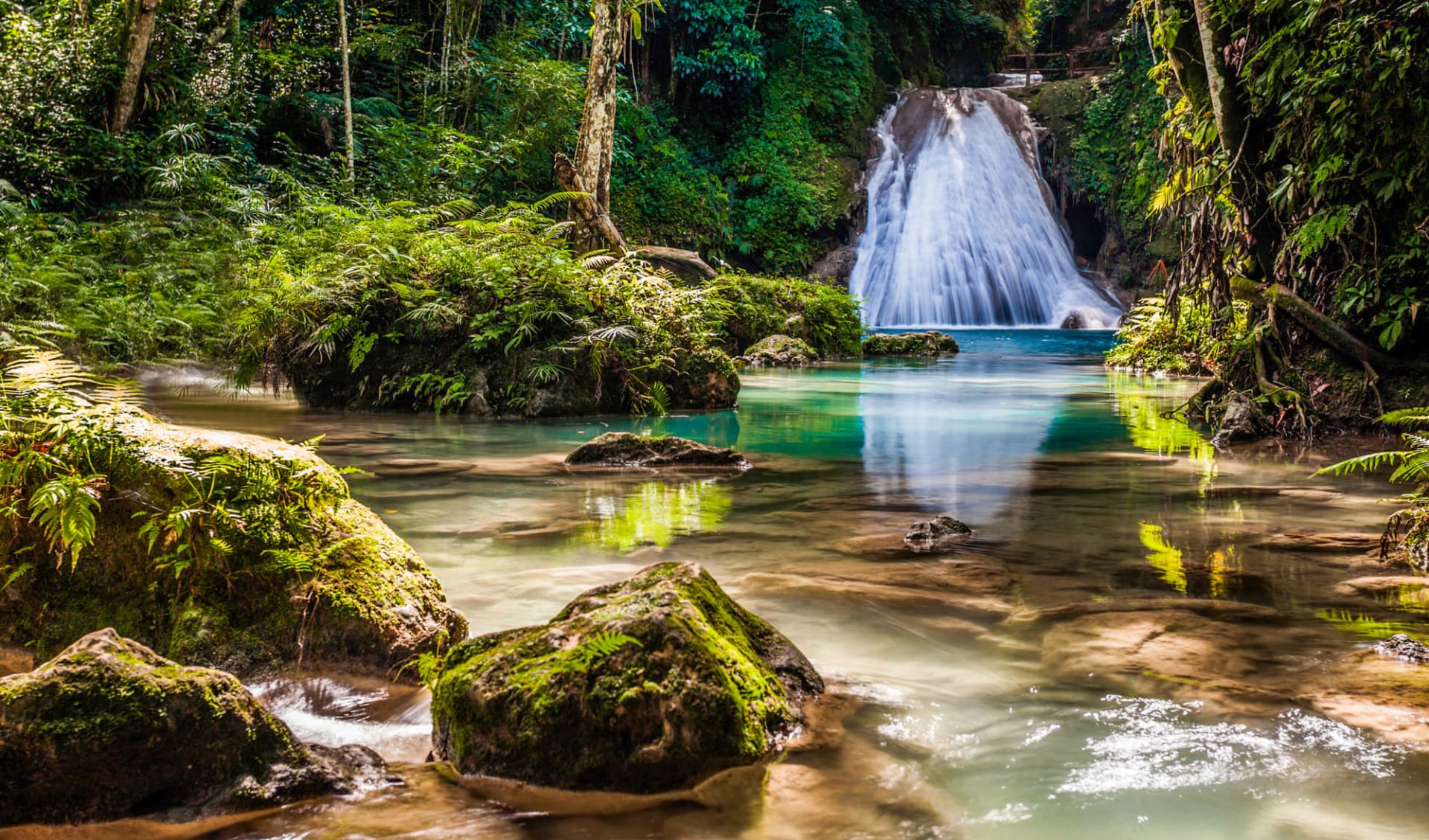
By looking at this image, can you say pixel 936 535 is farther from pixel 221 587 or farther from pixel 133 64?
pixel 133 64

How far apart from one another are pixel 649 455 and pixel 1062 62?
134ft

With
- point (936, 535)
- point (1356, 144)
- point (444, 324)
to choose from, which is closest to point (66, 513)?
point (936, 535)

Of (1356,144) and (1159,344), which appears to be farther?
(1159,344)

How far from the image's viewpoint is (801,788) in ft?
7.40

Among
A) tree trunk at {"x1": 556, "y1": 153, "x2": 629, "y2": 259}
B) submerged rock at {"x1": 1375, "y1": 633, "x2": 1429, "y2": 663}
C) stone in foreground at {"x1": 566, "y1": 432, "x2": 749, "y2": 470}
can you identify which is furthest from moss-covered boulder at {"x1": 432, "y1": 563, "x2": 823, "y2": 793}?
tree trunk at {"x1": 556, "y1": 153, "x2": 629, "y2": 259}

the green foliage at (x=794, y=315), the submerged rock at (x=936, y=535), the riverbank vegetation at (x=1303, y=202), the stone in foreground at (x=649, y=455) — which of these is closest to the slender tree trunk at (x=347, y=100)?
the green foliage at (x=794, y=315)

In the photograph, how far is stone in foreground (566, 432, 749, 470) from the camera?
6.76m

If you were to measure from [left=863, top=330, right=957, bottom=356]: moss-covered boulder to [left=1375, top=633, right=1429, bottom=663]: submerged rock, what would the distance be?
17.1 meters

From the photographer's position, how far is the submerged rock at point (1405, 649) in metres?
2.96

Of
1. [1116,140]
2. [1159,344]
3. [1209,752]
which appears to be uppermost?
[1116,140]

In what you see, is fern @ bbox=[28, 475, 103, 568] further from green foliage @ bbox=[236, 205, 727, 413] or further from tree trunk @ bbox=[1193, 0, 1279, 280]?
tree trunk @ bbox=[1193, 0, 1279, 280]

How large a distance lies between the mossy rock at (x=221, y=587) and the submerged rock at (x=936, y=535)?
7.32 feet

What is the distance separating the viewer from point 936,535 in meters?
4.62

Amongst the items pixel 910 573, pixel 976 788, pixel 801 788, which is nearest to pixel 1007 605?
pixel 910 573
